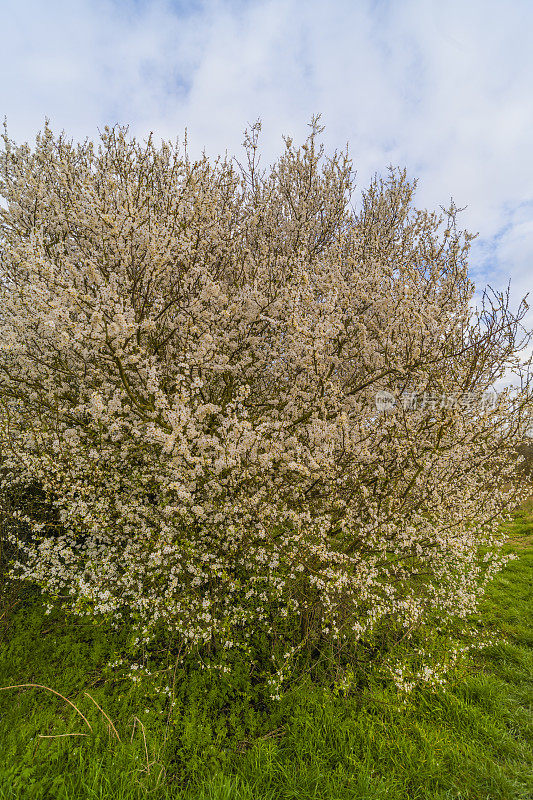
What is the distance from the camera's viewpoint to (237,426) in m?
4.16

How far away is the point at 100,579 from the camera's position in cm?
457

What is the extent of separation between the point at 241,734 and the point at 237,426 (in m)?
3.48

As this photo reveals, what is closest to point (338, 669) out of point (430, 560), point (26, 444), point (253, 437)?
point (430, 560)

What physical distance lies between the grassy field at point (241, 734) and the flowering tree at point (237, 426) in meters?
0.73

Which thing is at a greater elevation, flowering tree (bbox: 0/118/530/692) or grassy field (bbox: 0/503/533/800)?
flowering tree (bbox: 0/118/530/692)

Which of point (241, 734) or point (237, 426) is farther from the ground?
point (237, 426)

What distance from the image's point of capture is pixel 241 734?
4004 millimetres

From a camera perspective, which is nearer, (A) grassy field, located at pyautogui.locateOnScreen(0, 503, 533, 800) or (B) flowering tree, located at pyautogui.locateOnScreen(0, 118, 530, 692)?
(A) grassy field, located at pyautogui.locateOnScreen(0, 503, 533, 800)

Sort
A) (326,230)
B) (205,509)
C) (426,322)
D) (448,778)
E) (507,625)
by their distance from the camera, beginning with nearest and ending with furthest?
(448,778)
(205,509)
(426,322)
(507,625)
(326,230)

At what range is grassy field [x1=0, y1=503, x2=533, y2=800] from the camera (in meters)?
3.28

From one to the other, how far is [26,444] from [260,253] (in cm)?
502

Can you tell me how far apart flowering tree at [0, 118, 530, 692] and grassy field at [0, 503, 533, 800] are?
735 mm

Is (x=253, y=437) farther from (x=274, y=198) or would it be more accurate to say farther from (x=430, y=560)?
(x=274, y=198)

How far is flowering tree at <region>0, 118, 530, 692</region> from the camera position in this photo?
4297 millimetres
